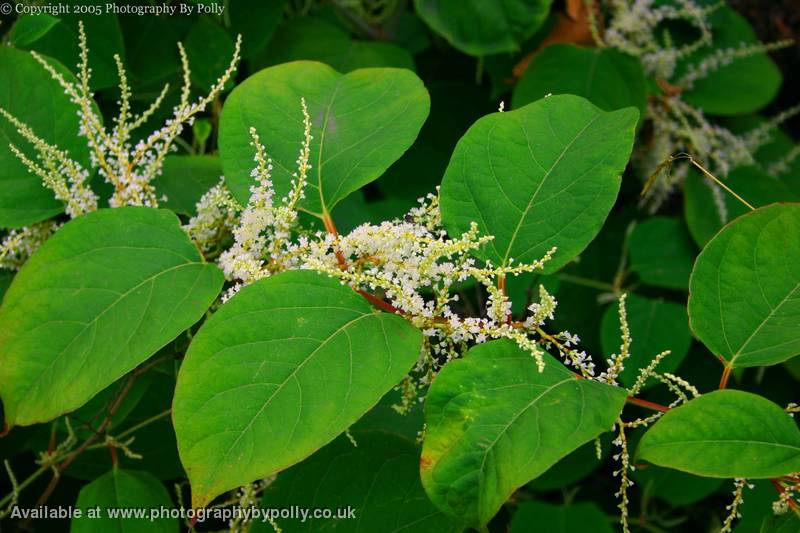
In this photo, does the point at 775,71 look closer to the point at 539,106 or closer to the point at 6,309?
the point at 539,106

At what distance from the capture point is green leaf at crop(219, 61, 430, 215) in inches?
34.9

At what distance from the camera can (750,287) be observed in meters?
0.77

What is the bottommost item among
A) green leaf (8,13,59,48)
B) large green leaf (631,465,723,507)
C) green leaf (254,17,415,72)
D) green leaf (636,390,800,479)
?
large green leaf (631,465,723,507)

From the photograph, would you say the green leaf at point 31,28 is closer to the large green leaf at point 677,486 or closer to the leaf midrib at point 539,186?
the leaf midrib at point 539,186

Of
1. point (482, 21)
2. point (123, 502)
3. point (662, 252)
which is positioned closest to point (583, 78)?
point (482, 21)

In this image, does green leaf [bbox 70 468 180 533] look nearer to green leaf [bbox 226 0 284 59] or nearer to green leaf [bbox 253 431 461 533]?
green leaf [bbox 253 431 461 533]

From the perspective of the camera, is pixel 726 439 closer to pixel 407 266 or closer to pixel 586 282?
pixel 407 266

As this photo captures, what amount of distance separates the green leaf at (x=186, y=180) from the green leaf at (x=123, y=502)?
1.11 feet

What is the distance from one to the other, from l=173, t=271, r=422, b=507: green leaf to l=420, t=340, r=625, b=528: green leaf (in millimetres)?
53

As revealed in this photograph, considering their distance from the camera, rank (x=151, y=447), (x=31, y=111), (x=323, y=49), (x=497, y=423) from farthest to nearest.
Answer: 1. (x=323, y=49)
2. (x=151, y=447)
3. (x=31, y=111)
4. (x=497, y=423)

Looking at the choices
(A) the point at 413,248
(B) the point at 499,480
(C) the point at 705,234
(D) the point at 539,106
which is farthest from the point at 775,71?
(B) the point at 499,480

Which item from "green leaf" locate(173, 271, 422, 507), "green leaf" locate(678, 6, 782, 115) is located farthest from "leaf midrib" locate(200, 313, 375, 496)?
"green leaf" locate(678, 6, 782, 115)

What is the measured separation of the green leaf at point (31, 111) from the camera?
1.00 metres

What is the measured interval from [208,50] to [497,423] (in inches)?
34.2
